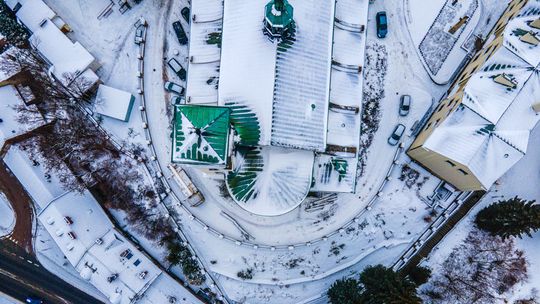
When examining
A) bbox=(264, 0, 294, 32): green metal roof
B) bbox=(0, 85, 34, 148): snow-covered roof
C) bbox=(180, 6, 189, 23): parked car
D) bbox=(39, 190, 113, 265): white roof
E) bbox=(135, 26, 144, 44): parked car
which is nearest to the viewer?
bbox=(264, 0, 294, 32): green metal roof

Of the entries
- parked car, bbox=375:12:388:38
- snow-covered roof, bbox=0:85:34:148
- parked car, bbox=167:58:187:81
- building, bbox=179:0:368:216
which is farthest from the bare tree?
snow-covered roof, bbox=0:85:34:148

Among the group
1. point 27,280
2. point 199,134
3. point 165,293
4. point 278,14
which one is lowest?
point 165,293

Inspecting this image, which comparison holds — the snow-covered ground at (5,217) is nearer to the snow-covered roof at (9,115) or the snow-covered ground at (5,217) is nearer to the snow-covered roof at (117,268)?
the snow-covered roof at (9,115)

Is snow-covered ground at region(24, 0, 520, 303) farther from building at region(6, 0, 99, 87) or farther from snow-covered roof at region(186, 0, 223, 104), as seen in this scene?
snow-covered roof at region(186, 0, 223, 104)

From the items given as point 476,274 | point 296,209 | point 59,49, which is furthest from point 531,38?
point 59,49

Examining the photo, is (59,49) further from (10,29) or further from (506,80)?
(506,80)

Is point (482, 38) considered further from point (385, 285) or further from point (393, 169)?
point (385, 285)
